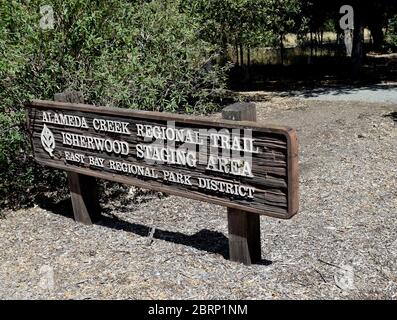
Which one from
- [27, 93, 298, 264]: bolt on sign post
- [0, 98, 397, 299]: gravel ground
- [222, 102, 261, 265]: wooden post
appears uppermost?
[27, 93, 298, 264]: bolt on sign post

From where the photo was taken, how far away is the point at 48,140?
238 inches

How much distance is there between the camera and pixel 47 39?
6598mm

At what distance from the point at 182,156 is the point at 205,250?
1.18 metres

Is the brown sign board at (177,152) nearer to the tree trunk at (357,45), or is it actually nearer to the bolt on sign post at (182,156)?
the bolt on sign post at (182,156)

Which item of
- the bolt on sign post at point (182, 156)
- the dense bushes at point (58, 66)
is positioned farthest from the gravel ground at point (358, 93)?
the bolt on sign post at point (182, 156)

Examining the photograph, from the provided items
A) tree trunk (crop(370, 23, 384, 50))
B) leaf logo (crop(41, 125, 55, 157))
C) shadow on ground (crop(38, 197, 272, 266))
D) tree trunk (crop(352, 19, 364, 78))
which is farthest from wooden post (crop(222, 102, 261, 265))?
tree trunk (crop(370, 23, 384, 50))

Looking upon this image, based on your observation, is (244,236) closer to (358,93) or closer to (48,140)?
(48,140)

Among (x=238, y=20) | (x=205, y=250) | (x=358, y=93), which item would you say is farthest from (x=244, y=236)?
(x=358, y=93)

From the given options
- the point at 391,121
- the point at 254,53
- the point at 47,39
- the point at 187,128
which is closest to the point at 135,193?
the point at 47,39

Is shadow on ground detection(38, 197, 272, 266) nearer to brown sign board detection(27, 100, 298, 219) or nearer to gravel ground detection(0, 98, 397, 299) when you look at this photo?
gravel ground detection(0, 98, 397, 299)

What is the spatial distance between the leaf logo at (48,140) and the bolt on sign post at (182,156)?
1cm

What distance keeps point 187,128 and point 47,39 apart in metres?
3.06

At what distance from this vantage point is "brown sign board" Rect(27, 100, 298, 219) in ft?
13.6
